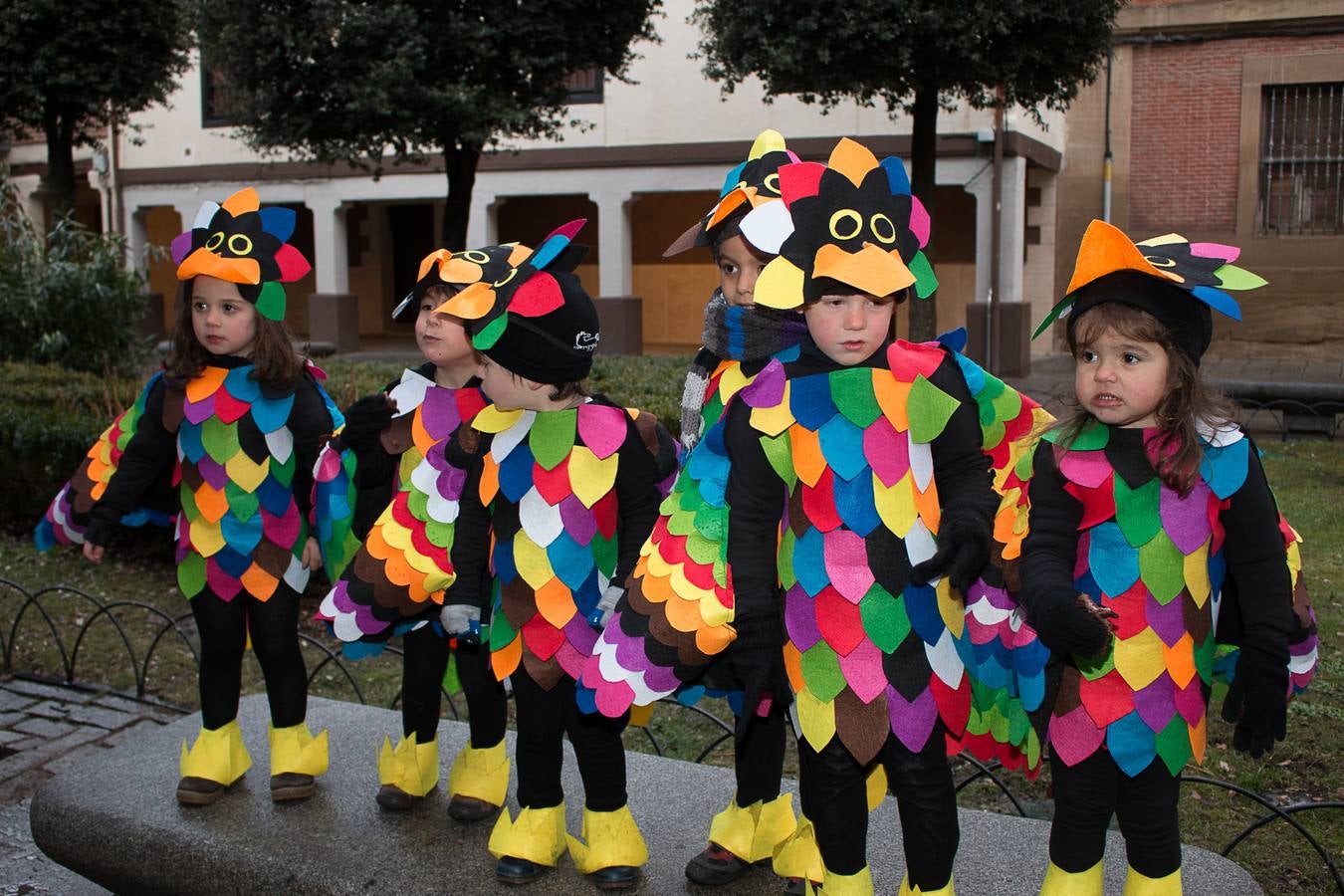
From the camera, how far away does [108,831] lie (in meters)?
3.67

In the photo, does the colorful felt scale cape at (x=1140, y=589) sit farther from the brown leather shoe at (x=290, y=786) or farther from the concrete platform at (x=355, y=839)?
the brown leather shoe at (x=290, y=786)

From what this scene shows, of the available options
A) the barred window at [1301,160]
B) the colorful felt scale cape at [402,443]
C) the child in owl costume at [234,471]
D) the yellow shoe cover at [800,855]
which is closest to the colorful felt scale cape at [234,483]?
the child in owl costume at [234,471]

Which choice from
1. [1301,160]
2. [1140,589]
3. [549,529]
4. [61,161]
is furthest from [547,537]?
[1301,160]

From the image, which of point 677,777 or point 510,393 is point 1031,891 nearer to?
point 677,777

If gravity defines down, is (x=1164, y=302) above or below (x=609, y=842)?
above

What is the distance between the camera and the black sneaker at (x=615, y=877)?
3.23m

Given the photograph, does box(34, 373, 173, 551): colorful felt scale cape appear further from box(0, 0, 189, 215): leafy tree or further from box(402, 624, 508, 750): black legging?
box(0, 0, 189, 215): leafy tree

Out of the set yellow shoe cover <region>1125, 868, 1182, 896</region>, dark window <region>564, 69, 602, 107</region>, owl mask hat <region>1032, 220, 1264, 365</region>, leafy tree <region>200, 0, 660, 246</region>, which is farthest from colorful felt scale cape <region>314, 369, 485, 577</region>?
dark window <region>564, 69, 602, 107</region>

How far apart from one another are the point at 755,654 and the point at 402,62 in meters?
9.09

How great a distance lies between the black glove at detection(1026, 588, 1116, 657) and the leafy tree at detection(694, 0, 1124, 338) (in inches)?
344

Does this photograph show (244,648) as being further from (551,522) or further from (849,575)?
(849,575)

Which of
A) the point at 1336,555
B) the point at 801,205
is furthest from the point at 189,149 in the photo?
the point at 801,205

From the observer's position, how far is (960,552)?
260cm

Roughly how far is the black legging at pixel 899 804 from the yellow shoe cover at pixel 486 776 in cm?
115
